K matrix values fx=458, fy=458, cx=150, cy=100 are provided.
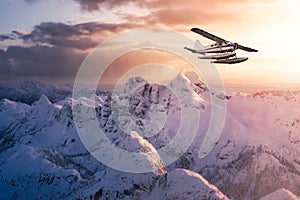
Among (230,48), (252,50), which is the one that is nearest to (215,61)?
(230,48)

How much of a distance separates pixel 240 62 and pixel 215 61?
10859mm

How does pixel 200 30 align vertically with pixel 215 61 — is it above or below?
above

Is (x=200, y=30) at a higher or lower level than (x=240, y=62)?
higher

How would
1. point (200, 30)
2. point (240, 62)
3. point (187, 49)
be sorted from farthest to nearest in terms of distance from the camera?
point (187, 49)
point (200, 30)
point (240, 62)

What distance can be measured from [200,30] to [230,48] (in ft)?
53.4

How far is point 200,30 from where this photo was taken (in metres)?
181

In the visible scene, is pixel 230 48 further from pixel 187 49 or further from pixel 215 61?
pixel 187 49

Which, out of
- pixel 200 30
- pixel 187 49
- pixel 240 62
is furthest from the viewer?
pixel 187 49

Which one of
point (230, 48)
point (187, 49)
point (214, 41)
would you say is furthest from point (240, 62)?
point (187, 49)

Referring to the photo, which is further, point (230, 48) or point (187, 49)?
point (187, 49)

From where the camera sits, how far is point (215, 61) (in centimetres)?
17500

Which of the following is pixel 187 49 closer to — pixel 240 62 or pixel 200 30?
pixel 200 30

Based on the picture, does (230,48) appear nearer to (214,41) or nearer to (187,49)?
(214,41)

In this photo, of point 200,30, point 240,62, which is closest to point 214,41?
point 200,30
